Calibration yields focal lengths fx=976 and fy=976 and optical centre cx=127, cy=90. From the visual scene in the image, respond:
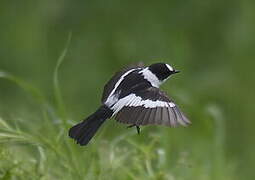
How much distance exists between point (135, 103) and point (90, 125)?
17 cm

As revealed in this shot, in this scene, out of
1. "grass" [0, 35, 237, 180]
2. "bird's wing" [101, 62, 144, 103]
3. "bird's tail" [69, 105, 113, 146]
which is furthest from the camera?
"grass" [0, 35, 237, 180]

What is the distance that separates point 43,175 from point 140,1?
444cm

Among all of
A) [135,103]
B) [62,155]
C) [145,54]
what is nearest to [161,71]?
[135,103]

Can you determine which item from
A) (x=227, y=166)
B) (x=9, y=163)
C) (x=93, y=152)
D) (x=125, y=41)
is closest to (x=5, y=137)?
(x=9, y=163)

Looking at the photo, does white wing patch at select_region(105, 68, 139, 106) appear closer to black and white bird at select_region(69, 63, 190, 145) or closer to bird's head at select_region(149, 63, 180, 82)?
black and white bird at select_region(69, 63, 190, 145)

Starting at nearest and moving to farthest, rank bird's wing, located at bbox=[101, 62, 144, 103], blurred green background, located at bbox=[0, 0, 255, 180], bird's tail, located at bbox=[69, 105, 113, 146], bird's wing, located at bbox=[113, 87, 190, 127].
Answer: bird's wing, located at bbox=[113, 87, 190, 127] < bird's tail, located at bbox=[69, 105, 113, 146] < bird's wing, located at bbox=[101, 62, 144, 103] < blurred green background, located at bbox=[0, 0, 255, 180]

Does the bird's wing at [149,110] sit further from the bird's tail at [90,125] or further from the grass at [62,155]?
the grass at [62,155]

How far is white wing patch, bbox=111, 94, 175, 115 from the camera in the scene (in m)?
3.14

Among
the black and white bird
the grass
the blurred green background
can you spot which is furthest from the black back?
the blurred green background

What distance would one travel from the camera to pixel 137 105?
3133 millimetres

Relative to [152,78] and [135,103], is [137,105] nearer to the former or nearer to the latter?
[135,103]

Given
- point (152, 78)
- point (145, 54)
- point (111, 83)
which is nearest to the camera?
point (152, 78)

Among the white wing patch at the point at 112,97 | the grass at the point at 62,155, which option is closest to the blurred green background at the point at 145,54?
the grass at the point at 62,155

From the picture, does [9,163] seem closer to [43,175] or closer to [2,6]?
[43,175]
